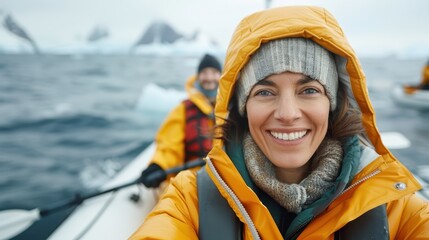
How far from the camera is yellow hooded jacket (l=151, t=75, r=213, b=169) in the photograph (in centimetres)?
309

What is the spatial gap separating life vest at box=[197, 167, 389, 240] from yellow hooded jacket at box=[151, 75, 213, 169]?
180 cm

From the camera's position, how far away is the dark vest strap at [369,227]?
3.57 ft

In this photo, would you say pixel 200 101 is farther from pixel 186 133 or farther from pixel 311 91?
pixel 311 91

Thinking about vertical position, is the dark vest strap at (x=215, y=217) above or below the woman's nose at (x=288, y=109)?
below

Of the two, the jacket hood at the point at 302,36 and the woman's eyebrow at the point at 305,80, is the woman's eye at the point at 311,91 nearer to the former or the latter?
the woman's eyebrow at the point at 305,80

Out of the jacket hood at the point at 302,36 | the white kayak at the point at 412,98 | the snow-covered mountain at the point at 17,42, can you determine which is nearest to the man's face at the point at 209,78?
Answer: the jacket hood at the point at 302,36

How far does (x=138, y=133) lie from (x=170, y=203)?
7.87m

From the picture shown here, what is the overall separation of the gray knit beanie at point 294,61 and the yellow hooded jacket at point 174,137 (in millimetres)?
2003

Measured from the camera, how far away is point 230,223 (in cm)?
116

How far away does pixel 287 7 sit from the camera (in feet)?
3.87

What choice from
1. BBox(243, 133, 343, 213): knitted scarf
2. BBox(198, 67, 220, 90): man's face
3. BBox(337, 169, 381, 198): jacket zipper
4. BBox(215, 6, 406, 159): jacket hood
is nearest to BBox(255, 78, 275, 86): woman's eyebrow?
BBox(215, 6, 406, 159): jacket hood

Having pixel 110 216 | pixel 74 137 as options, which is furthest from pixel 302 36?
pixel 74 137

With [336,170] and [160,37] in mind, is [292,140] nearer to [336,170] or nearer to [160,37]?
[336,170]

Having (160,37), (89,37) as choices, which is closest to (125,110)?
(160,37)
